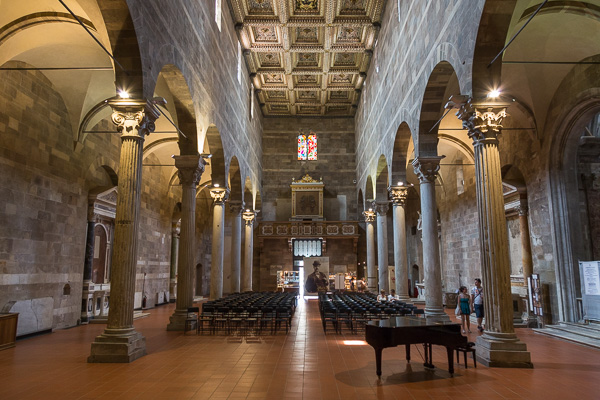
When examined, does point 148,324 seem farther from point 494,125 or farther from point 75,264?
point 494,125

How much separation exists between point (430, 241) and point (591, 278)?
156 inches

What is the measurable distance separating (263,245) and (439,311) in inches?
709

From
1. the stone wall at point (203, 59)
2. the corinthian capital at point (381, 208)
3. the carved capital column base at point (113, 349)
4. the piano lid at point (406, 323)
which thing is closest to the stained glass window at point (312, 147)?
the stone wall at point (203, 59)

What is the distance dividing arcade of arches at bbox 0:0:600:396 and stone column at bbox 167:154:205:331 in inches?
1.7

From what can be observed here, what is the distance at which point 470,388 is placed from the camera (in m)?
5.78

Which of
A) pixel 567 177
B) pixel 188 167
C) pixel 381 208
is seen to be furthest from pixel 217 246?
pixel 567 177

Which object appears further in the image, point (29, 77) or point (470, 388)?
point (29, 77)

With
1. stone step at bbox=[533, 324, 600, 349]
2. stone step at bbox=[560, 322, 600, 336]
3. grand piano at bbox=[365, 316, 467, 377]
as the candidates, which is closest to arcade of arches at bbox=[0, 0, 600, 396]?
stone step at bbox=[560, 322, 600, 336]

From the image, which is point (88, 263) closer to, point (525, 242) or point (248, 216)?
point (248, 216)

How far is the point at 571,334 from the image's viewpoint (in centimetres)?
1030

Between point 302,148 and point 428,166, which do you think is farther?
point 302,148

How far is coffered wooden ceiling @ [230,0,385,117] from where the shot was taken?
62.6ft

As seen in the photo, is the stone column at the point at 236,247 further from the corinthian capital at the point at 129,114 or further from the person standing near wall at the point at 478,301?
the corinthian capital at the point at 129,114

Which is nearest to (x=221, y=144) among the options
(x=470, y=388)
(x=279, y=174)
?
(x=470, y=388)
